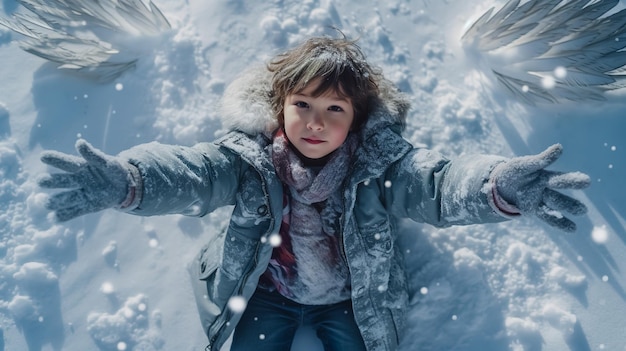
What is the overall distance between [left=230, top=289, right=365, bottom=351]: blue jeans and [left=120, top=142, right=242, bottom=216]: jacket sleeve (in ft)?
1.77

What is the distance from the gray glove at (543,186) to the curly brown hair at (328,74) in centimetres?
58

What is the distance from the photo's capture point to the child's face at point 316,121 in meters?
1.61

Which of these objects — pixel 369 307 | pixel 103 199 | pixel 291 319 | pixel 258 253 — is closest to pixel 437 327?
pixel 369 307

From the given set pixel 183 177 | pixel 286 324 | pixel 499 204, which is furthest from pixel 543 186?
pixel 286 324

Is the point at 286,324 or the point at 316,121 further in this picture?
the point at 286,324

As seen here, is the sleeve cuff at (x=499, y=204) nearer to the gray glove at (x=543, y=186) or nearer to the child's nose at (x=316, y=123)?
the gray glove at (x=543, y=186)

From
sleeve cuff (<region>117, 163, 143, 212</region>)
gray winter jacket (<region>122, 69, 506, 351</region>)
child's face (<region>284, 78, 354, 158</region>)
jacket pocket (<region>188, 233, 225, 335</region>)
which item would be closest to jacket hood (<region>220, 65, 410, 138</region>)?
gray winter jacket (<region>122, 69, 506, 351</region>)

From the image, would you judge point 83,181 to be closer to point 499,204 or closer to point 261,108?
point 261,108

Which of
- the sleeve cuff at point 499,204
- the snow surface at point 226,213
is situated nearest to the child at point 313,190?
the sleeve cuff at point 499,204

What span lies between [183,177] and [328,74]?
1.91 ft

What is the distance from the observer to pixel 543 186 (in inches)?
50.4

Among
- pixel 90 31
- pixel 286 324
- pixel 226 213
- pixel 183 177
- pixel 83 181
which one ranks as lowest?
pixel 286 324

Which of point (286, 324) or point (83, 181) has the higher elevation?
point (83, 181)

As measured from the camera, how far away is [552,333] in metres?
2.10
